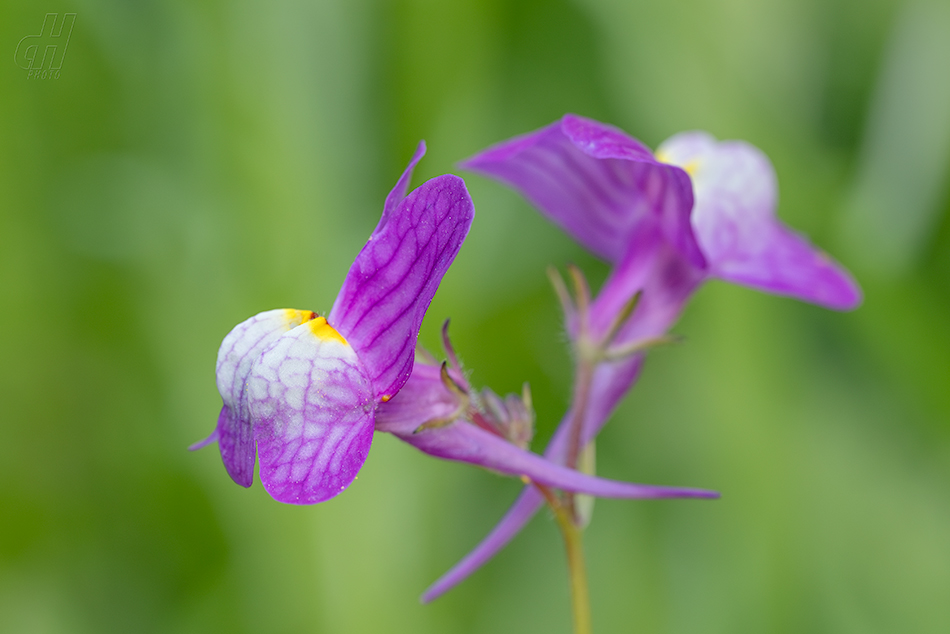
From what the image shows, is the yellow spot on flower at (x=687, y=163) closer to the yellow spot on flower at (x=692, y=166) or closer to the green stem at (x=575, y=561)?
the yellow spot on flower at (x=692, y=166)

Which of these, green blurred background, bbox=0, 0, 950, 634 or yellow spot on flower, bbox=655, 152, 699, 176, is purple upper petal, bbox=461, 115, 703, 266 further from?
green blurred background, bbox=0, 0, 950, 634

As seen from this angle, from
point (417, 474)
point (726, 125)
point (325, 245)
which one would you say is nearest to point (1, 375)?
point (325, 245)

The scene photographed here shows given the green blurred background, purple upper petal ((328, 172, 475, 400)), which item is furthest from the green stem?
the green blurred background

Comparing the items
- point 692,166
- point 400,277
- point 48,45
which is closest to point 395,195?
point 400,277

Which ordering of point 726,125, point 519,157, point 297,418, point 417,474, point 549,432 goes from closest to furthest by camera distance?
point 297,418 → point 519,157 → point 417,474 → point 726,125 → point 549,432

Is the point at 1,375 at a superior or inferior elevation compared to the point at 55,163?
inferior

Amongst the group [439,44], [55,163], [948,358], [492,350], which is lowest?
[492,350]

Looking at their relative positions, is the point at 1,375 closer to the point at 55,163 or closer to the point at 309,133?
the point at 55,163
